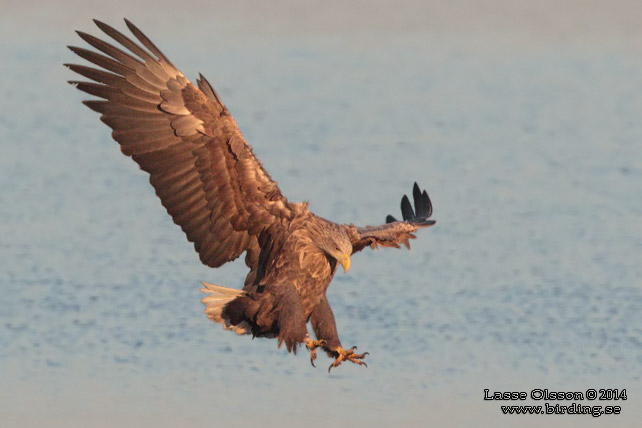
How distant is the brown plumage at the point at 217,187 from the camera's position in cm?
750

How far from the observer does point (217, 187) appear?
24.9 feet

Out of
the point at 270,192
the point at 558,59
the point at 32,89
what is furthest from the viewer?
the point at 558,59

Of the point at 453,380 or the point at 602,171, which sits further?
the point at 602,171

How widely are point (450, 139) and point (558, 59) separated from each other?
4.29 metres

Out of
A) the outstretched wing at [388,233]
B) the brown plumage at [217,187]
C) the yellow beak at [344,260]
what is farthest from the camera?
the outstretched wing at [388,233]

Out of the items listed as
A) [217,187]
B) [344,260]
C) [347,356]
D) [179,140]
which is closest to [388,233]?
[344,260]

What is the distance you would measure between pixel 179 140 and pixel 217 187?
294 mm

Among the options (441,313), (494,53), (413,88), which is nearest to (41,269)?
(441,313)

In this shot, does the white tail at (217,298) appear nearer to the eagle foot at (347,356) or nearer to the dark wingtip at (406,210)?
the eagle foot at (347,356)

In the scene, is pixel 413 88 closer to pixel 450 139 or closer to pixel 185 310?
pixel 450 139

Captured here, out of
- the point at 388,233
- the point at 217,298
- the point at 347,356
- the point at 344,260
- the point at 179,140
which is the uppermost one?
the point at 179,140

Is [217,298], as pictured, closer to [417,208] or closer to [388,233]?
[388,233]

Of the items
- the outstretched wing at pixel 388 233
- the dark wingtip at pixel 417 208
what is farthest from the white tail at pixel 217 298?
the dark wingtip at pixel 417 208

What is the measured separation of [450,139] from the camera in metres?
13.6
